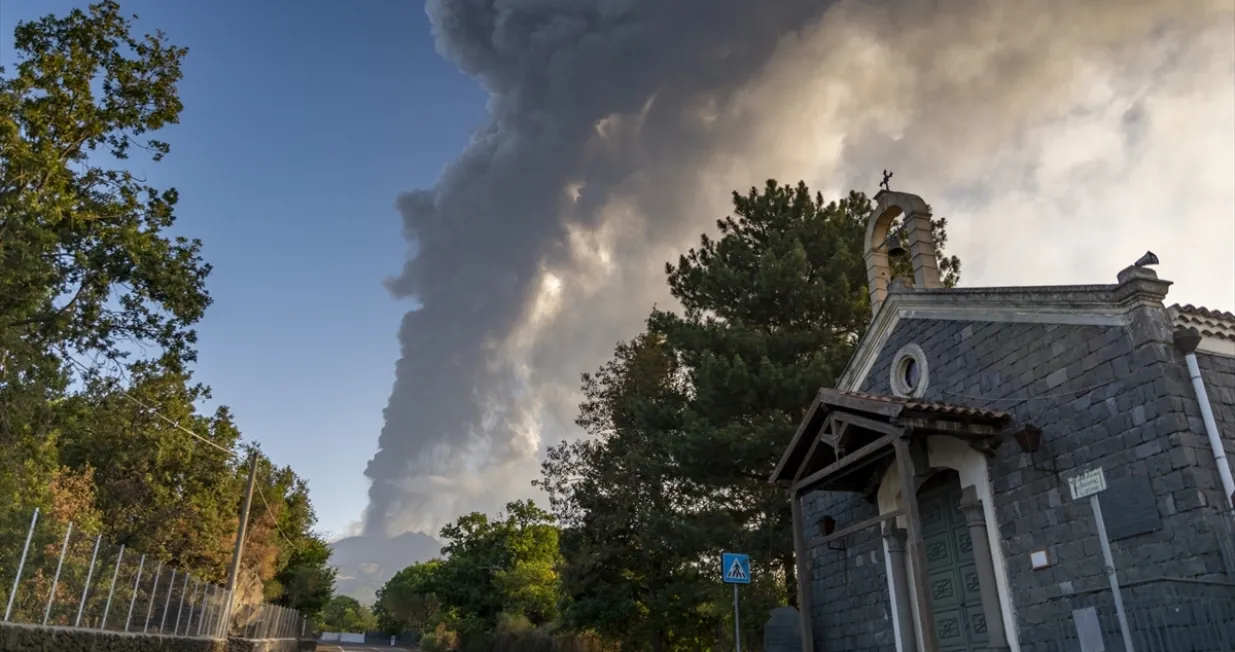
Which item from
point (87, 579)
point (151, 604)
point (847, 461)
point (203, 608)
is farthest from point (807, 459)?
point (203, 608)

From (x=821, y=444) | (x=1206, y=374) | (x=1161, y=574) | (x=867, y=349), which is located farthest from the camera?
(x=867, y=349)

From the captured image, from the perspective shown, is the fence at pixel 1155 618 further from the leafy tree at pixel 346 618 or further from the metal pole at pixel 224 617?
the leafy tree at pixel 346 618

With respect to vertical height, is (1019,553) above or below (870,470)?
below

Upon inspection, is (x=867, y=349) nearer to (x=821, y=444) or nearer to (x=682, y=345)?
(x=821, y=444)

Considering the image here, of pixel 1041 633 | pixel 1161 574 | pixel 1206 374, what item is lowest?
pixel 1041 633

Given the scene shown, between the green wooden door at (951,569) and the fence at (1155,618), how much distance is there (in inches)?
56.8

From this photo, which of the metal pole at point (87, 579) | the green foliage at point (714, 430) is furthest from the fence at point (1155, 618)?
the metal pole at point (87, 579)

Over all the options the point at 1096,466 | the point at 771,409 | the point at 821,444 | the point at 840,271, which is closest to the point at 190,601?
the point at 771,409

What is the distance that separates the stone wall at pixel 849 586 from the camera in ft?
38.6

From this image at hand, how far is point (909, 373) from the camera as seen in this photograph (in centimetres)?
1231

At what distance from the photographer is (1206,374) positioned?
800 centimetres

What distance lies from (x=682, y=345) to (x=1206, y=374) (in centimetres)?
1342

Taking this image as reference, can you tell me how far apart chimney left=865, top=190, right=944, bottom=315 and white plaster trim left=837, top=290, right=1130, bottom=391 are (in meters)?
0.37

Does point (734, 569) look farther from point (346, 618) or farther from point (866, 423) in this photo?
point (346, 618)
